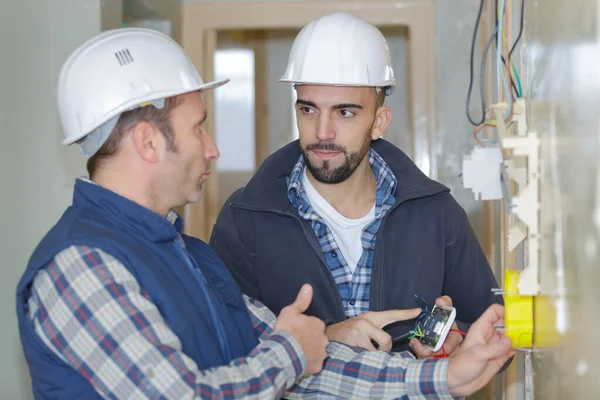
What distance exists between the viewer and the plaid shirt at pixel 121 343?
1207 mm

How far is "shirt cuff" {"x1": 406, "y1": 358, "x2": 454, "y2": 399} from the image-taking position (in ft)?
5.11

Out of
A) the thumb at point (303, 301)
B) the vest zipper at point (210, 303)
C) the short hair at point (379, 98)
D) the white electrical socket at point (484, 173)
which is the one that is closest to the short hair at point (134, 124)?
the vest zipper at point (210, 303)

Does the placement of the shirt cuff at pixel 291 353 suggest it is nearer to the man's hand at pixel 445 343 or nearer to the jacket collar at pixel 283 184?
the man's hand at pixel 445 343

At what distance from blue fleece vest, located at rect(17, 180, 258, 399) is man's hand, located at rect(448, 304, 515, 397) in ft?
1.42

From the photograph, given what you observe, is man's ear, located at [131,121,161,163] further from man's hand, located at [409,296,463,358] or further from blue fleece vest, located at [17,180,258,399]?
man's hand, located at [409,296,463,358]

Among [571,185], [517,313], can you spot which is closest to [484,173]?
[517,313]

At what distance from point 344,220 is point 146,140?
0.81 meters

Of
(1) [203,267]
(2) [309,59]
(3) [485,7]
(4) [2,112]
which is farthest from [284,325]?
(3) [485,7]

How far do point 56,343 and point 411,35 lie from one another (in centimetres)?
281

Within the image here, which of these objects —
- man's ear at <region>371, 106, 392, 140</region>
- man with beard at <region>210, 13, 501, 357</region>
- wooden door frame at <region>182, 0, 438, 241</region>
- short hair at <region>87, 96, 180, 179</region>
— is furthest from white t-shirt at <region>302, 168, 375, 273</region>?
wooden door frame at <region>182, 0, 438, 241</region>

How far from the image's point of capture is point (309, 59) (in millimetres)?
2131

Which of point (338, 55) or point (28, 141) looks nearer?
point (338, 55)

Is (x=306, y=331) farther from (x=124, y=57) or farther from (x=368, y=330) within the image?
(x=124, y=57)

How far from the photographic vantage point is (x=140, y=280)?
1.32 meters
